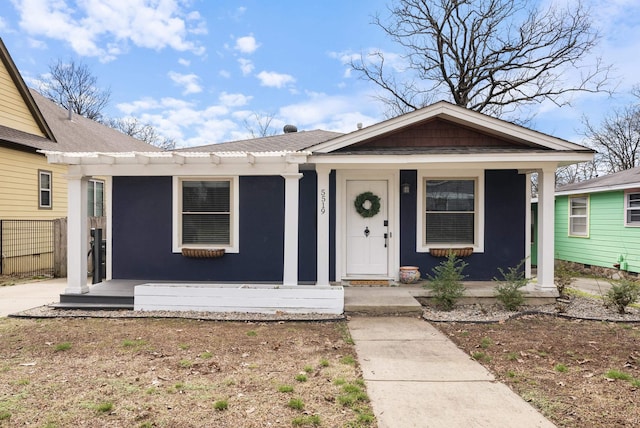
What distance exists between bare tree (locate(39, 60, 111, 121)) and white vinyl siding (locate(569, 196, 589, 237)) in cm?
2987

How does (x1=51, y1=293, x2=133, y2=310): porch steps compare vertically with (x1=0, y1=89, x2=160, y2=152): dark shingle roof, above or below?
below

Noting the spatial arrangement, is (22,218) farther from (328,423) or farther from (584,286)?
(584,286)

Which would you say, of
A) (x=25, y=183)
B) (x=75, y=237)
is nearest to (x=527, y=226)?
(x=75, y=237)

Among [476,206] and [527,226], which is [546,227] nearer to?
[527,226]

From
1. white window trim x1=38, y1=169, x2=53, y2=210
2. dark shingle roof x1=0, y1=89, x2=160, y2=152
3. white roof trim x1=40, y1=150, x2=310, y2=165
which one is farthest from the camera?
white window trim x1=38, y1=169, x2=53, y2=210

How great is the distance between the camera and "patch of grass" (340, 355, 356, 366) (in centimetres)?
388

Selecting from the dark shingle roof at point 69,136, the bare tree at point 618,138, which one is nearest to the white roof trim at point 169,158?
the dark shingle roof at point 69,136

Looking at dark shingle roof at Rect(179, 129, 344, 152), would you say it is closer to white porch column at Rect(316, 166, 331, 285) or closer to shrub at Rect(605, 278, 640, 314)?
white porch column at Rect(316, 166, 331, 285)

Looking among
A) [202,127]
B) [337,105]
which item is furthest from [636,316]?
[202,127]

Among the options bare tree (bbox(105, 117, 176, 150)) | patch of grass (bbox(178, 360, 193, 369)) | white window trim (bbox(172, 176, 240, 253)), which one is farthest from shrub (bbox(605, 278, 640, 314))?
bare tree (bbox(105, 117, 176, 150))

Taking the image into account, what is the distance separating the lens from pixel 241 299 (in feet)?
19.3

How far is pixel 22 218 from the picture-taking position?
10.5m

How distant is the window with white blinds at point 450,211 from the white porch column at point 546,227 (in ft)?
4.15

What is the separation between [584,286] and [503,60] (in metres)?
14.0
